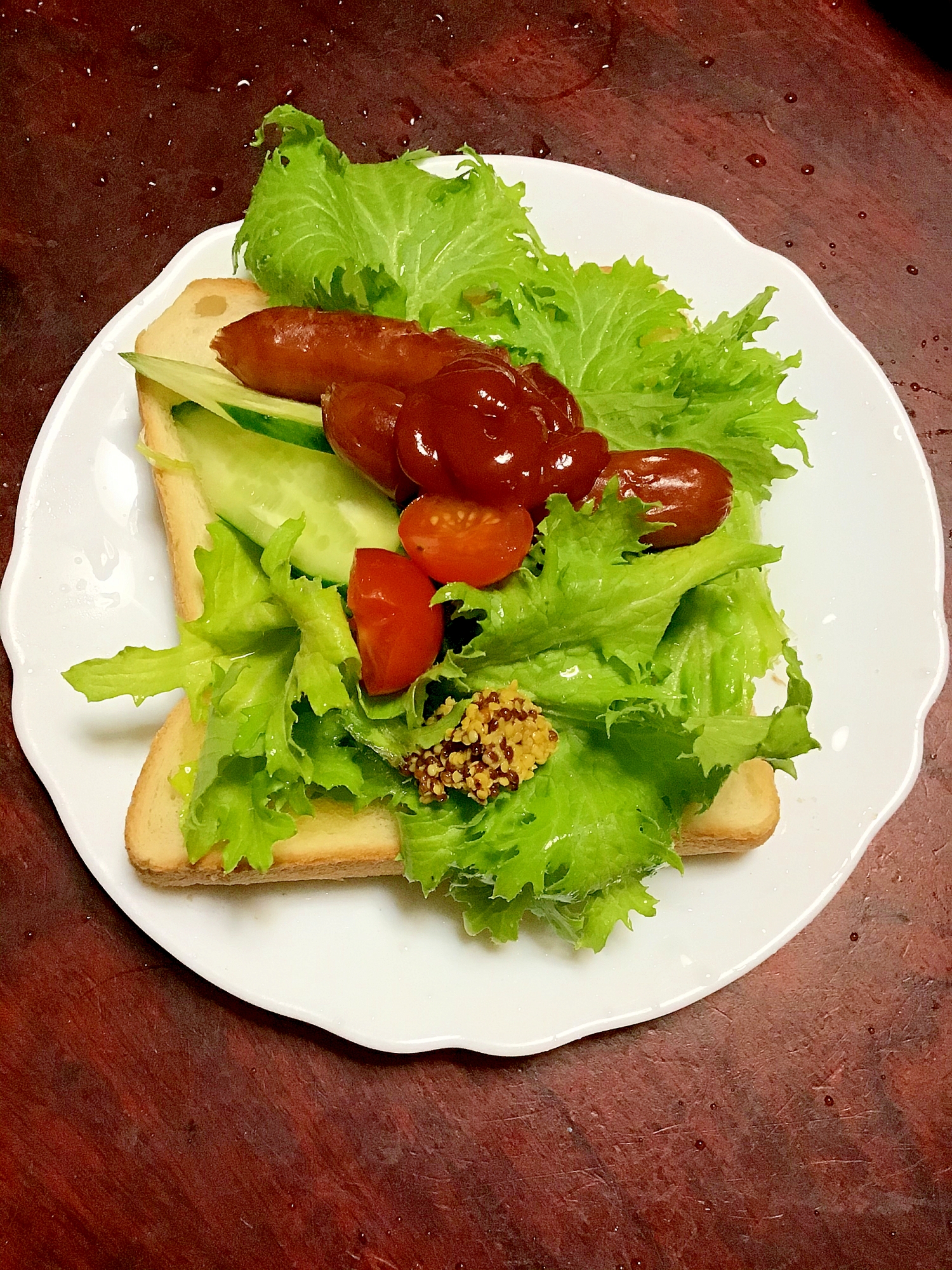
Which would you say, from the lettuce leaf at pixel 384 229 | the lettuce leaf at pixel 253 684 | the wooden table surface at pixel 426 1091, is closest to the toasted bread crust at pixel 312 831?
the lettuce leaf at pixel 253 684

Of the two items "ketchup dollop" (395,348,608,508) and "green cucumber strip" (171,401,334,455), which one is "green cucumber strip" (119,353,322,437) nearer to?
"green cucumber strip" (171,401,334,455)

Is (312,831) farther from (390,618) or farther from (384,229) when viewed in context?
(384,229)

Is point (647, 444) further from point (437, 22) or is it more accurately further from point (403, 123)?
point (437, 22)

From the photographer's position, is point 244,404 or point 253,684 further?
point 244,404

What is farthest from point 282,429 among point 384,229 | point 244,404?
point 384,229

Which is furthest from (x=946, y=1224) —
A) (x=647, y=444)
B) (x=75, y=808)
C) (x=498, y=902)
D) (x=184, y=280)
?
(x=184, y=280)

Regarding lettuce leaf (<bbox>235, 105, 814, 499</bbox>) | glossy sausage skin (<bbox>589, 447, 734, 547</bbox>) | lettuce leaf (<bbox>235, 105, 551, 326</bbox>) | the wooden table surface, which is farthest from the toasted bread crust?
lettuce leaf (<bbox>235, 105, 551, 326</bbox>)
